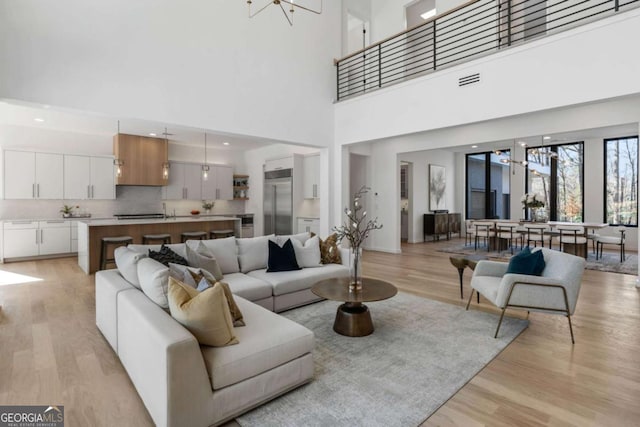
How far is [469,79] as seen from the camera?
4.94 meters

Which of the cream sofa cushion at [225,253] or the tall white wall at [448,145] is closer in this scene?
the cream sofa cushion at [225,253]

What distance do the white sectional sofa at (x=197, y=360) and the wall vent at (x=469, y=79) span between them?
4.48 meters

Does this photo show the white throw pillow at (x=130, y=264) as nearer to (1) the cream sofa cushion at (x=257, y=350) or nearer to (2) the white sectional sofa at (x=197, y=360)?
(2) the white sectional sofa at (x=197, y=360)

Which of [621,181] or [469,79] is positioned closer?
[469,79]

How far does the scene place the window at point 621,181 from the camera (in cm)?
835

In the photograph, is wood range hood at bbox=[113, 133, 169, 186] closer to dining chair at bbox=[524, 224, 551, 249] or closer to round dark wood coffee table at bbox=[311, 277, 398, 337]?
round dark wood coffee table at bbox=[311, 277, 398, 337]

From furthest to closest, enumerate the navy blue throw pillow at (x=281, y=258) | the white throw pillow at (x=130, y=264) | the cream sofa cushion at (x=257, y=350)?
1. the navy blue throw pillow at (x=281, y=258)
2. the white throw pillow at (x=130, y=264)
3. the cream sofa cushion at (x=257, y=350)

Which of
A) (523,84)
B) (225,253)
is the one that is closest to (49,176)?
(225,253)

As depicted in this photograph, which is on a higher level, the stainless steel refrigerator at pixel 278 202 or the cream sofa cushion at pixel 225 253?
the stainless steel refrigerator at pixel 278 202

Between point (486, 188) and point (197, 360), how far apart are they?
37.6ft

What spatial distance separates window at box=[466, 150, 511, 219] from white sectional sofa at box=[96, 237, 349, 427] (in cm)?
1029

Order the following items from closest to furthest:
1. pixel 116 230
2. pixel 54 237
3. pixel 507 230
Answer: pixel 116 230
pixel 54 237
pixel 507 230

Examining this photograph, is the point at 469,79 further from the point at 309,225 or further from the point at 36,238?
the point at 36,238

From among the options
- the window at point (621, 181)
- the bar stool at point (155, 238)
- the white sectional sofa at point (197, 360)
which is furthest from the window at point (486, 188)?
the white sectional sofa at point (197, 360)
